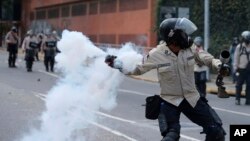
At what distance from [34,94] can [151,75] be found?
9390 millimetres

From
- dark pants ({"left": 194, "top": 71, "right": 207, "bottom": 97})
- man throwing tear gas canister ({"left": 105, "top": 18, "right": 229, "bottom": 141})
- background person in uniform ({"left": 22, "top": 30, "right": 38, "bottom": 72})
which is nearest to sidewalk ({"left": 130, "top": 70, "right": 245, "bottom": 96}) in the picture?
dark pants ({"left": 194, "top": 71, "right": 207, "bottom": 97})

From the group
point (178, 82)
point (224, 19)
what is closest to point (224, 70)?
point (178, 82)

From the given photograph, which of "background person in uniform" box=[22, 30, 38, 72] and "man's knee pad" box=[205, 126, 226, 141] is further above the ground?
"background person in uniform" box=[22, 30, 38, 72]

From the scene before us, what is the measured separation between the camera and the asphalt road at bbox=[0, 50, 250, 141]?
9719mm

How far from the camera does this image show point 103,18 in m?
38.8

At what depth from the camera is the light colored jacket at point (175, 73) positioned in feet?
22.0

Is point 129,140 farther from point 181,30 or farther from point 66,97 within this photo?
point 181,30

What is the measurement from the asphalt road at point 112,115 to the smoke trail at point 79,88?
1.12 meters

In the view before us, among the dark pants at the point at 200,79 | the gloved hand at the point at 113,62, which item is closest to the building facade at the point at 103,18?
the dark pants at the point at 200,79

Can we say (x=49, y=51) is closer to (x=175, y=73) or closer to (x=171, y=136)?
(x=175, y=73)

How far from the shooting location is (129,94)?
55.8 feet

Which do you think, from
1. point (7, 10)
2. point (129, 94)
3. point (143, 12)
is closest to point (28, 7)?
point (7, 10)

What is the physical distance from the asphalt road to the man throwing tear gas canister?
2.74m

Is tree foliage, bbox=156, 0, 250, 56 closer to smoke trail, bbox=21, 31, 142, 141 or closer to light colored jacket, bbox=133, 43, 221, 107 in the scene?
smoke trail, bbox=21, 31, 142, 141
